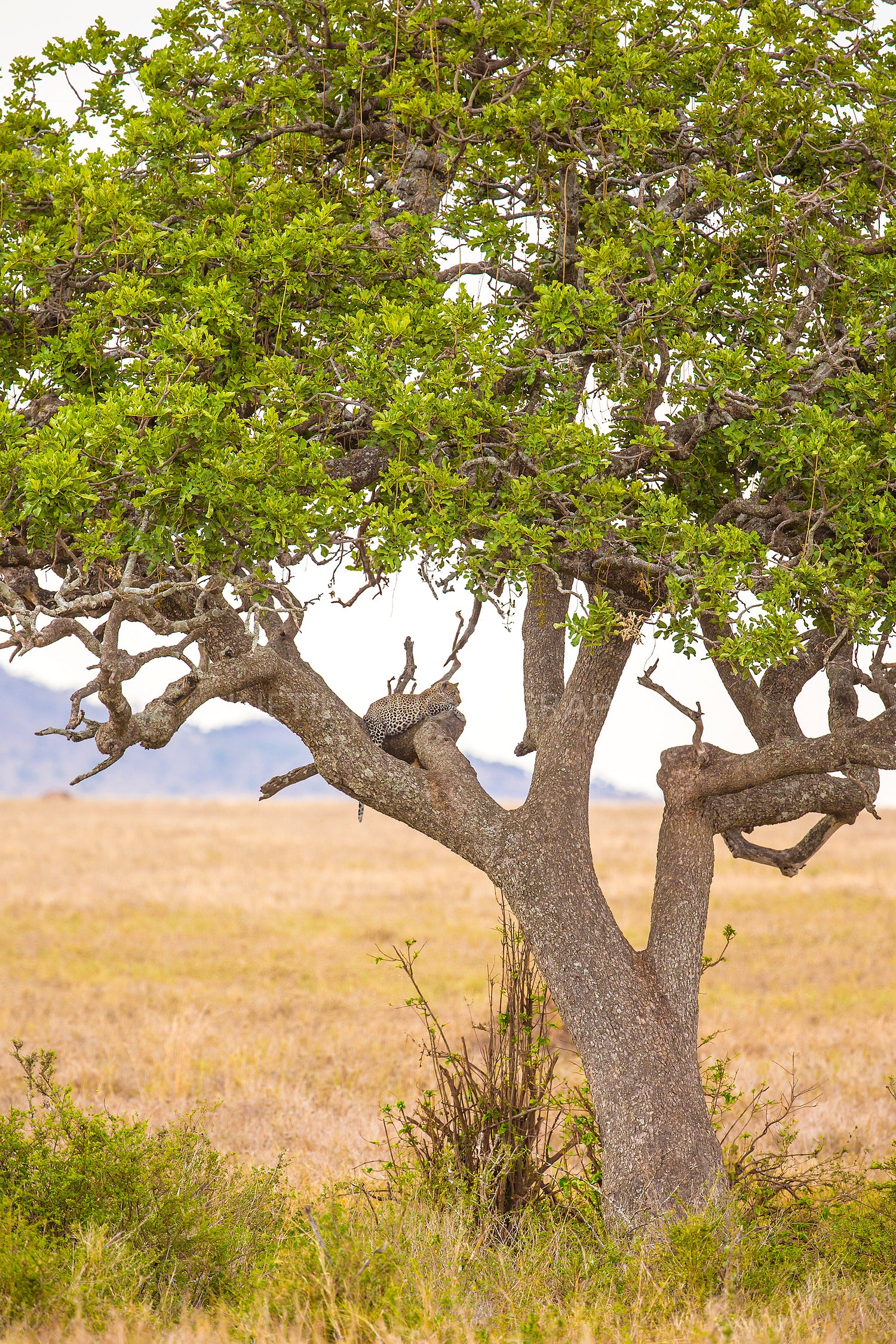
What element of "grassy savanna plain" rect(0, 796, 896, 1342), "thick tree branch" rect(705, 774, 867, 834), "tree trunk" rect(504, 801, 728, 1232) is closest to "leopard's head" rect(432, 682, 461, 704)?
"tree trunk" rect(504, 801, 728, 1232)

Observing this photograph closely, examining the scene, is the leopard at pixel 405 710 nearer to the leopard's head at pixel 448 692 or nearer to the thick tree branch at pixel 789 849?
the leopard's head at pixel 448 692

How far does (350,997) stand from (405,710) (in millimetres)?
12271

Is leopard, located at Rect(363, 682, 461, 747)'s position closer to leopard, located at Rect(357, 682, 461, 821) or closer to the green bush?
leopard, located at Rect(357, 682, 461, 821)

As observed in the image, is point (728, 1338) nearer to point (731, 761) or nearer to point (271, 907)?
point (731, 761)

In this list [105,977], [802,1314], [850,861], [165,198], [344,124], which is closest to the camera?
[802,1314]

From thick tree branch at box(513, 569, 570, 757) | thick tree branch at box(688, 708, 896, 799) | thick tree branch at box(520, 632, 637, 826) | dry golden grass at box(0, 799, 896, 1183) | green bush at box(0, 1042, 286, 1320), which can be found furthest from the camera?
dry golden grass at box(0, 799, 896, 1183)

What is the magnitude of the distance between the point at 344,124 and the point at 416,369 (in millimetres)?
2939

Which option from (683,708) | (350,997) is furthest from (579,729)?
(350,997)

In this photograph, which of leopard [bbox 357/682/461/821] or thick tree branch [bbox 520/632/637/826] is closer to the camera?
thick tree branch [bbox 520/632/637/826]

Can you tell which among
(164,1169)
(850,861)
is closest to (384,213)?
(164,1169)

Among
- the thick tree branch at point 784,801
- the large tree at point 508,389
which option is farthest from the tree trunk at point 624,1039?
the thick tree branch at point 784,801

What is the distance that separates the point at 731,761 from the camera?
8.66 metres

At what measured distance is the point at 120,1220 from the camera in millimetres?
7336

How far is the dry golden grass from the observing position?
47.7 feet
